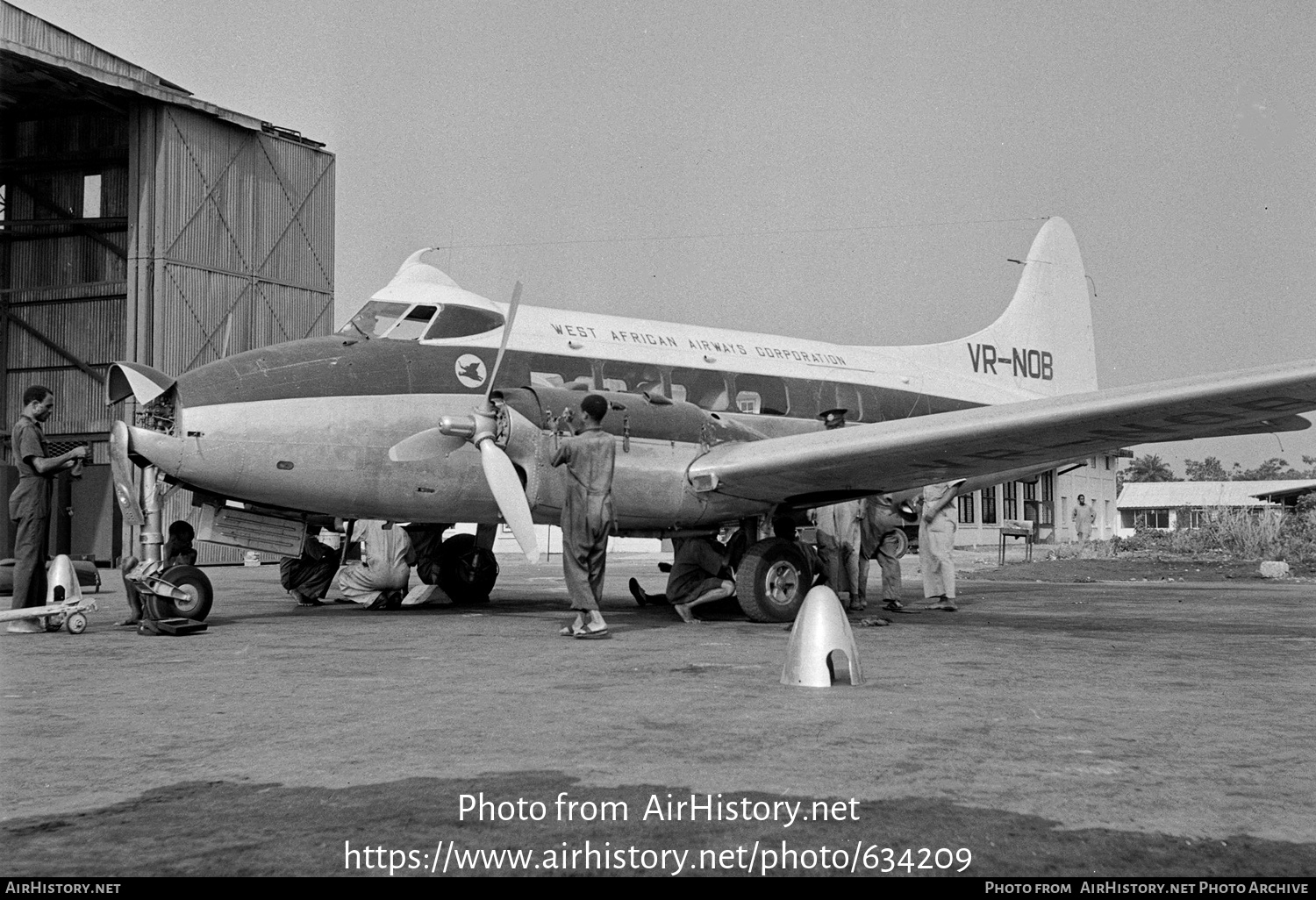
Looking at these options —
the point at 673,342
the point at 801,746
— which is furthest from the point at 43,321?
the point at 801,746

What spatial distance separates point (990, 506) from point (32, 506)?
42.1 metres

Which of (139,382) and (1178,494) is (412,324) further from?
(1178,494)

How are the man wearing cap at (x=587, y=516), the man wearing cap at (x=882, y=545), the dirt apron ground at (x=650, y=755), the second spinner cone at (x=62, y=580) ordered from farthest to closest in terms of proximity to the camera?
the man wearing cap at (x=882, y=545) < the second spinner cone at (x=62, y=580) < the man wearing cap at (x=587, y=516) < the dirt apron ground at (x=650, y=755)

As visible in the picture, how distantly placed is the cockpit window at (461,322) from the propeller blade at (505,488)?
213cm

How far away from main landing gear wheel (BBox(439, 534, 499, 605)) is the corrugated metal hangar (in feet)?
57.2

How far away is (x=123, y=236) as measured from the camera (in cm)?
3531

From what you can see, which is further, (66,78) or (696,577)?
(66,78)

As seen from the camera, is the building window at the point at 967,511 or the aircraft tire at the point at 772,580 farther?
the building window at the point at 967,511

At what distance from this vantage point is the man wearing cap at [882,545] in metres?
13.2

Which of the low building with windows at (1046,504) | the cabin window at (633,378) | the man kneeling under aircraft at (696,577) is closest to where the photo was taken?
the man kneeling under aircraft at (696,577)

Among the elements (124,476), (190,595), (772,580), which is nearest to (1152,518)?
(772,580)

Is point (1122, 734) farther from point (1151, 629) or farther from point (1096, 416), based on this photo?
point (1151, 629)

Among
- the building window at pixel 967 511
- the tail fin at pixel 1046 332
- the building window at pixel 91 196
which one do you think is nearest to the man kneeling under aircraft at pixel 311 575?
the tail fin at pixel 1046 332

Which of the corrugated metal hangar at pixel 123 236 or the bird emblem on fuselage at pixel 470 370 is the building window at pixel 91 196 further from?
the bird emblem on fuselage at pixel 470 370
